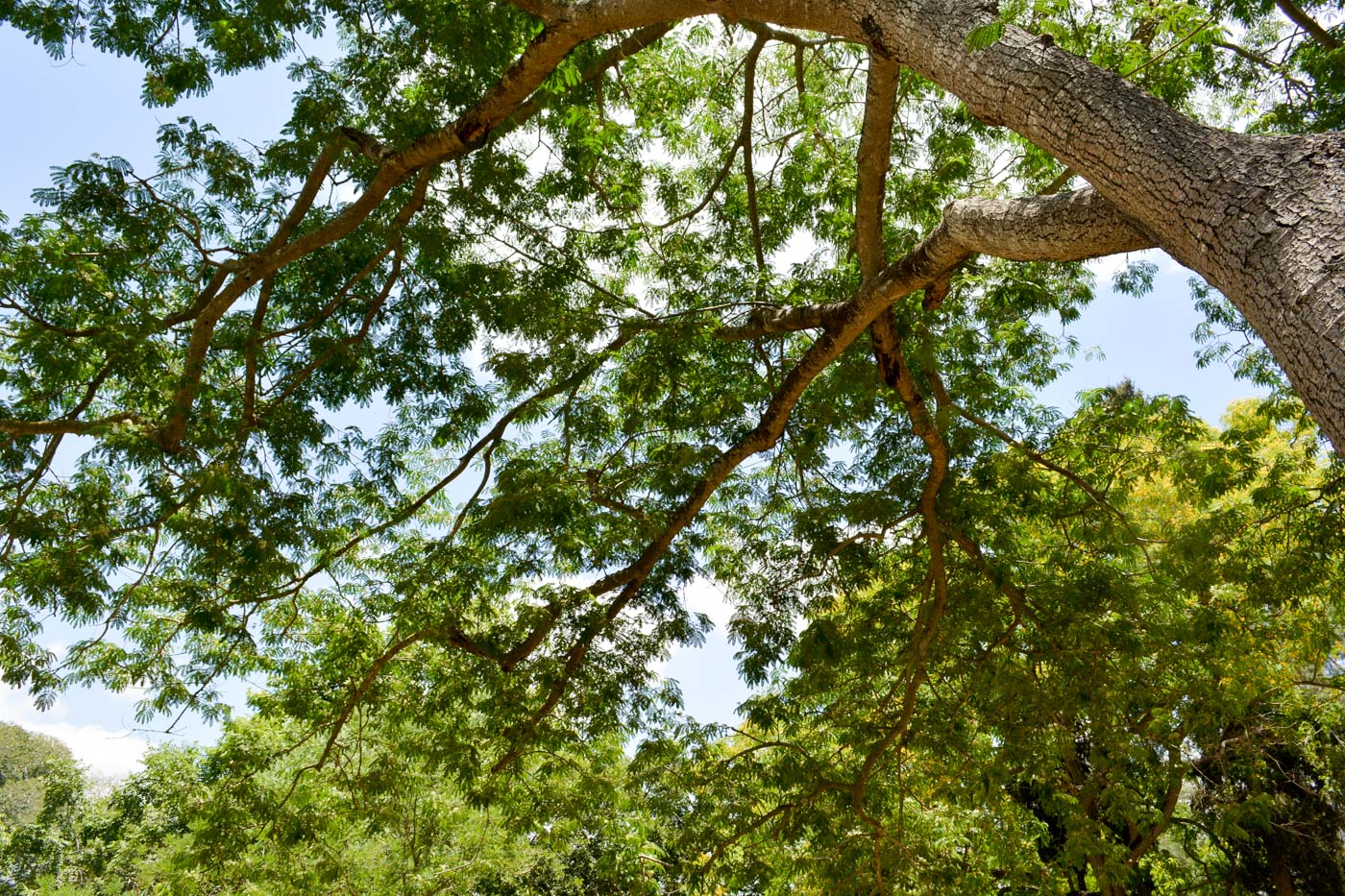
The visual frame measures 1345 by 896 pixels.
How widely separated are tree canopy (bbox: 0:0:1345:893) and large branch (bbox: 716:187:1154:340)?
0.46m

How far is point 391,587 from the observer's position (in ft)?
19.9

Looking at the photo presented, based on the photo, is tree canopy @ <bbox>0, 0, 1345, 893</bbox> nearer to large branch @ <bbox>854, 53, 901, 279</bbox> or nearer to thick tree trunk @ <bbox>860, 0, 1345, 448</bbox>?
large branch @ <bbox>854, 53, 901, 279</bbox>

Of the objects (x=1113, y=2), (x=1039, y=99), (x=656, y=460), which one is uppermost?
(x=1113, y=2)

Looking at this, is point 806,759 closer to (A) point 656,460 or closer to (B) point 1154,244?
(A) point 656,460

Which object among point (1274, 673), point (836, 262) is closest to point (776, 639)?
point (836, 262)

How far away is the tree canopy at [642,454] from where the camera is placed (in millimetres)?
4723

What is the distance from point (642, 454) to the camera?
21.1 feet

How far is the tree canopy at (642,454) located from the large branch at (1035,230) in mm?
461

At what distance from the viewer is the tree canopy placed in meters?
4.72

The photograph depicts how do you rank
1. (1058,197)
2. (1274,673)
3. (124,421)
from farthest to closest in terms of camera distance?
1. (1274,673)
2. (124,421)
3. (1058,197)

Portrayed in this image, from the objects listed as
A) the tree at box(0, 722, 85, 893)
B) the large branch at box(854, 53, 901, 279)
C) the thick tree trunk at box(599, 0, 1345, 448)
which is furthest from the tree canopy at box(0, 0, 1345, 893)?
the tree at box(0, 722, 85, 893)

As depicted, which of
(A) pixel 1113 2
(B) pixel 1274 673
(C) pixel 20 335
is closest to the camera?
(C) pixel 20 335

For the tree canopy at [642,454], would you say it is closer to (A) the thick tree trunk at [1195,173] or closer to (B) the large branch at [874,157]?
(B) the large branch at [874,157]

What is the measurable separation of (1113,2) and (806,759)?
16.0 feet
